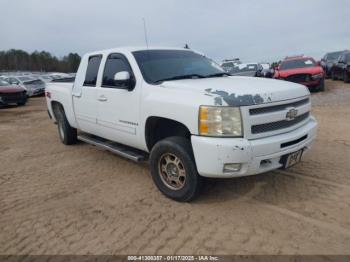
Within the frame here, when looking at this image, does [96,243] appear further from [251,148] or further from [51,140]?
[51,140]

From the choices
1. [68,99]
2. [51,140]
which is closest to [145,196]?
[68,99]

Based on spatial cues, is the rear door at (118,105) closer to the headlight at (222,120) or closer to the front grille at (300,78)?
the headlight at (222,120)

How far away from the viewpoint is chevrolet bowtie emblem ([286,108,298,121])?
3770 mm

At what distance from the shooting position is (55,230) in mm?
3502

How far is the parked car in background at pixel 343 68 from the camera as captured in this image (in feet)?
54.5

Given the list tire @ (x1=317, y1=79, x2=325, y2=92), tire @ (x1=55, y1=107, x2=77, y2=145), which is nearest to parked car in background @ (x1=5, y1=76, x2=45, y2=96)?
tire @ (x1=55, y1=107, x2=77, y2=145)

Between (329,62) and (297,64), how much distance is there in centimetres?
708

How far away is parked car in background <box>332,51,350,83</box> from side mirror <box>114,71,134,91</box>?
15251 mm

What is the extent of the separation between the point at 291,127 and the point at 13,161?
4997 millimetres

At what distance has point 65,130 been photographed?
6.88 meters

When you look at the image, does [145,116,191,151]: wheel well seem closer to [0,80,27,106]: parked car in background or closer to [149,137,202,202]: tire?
[149,137,202,202]: tire

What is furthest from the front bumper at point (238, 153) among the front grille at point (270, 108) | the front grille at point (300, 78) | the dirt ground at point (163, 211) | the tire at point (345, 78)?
the tire at point (345, 78)

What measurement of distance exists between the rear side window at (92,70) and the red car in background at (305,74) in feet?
34.3

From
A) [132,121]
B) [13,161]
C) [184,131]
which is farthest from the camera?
[13,161]
